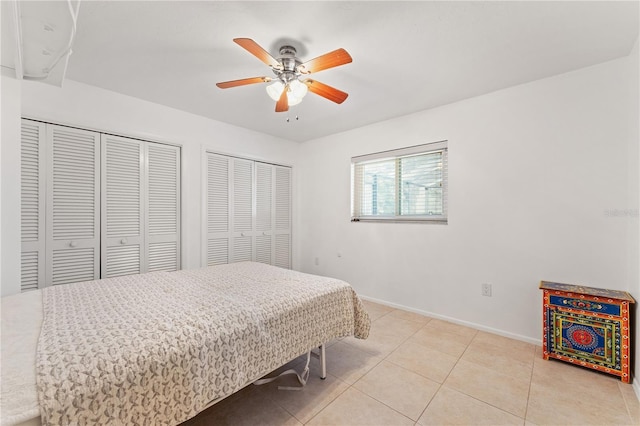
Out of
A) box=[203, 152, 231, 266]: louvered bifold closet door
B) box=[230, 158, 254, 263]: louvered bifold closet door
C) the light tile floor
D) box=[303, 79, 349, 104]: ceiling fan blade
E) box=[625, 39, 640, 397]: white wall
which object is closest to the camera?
the light tile floor

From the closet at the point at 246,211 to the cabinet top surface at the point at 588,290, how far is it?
10.5ft

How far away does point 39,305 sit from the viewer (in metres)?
1.51

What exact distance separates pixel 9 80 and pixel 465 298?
433cm

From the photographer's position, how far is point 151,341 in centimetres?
109

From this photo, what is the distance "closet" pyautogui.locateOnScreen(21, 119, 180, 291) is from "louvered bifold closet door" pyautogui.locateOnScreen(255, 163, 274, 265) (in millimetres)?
1099

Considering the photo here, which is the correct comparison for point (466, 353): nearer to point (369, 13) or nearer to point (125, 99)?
point (369, 13)

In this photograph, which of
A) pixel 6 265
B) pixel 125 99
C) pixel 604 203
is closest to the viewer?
pixel 6 265

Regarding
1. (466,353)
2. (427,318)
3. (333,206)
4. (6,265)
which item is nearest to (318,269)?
(333,206)

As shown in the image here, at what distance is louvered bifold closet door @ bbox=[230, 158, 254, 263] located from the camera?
364cm

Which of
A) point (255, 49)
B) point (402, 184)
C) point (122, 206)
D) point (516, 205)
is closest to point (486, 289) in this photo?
point (516, 205)

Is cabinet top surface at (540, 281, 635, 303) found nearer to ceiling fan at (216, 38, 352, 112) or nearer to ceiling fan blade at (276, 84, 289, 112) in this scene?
ceiling fan at (216, 38, 352, 112)

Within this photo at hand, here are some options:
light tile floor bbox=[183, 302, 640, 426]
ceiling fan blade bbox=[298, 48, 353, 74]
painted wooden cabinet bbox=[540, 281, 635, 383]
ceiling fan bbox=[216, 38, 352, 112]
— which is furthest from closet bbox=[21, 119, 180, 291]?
painted wooden cabinet bbox=[540, 281, 635, 383]

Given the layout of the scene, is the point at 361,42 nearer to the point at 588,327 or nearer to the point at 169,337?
the point at 169,337

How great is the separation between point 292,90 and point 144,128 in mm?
1909
